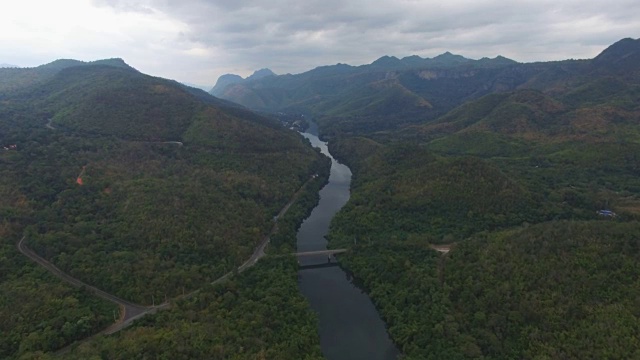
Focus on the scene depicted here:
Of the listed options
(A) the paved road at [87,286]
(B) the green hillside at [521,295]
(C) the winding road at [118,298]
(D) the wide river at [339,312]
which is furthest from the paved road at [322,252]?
(A) the paved road at [87,286]

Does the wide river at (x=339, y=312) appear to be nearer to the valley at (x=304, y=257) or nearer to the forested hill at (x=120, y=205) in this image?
the valley at (x=304, y=257)

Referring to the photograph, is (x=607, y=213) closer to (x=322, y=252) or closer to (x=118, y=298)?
(x=322, y=252)

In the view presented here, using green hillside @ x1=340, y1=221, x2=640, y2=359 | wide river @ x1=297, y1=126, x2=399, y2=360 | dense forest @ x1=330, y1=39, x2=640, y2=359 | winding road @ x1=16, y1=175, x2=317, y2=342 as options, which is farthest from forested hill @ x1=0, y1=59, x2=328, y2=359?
green hillside @ x1=340, y1=221, x2=640, y2=359

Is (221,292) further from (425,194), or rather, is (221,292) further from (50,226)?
(425,194)

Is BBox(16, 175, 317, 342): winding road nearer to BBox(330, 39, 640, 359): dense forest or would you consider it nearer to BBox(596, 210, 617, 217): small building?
BBox(330, 39, 640, 359): dense forest

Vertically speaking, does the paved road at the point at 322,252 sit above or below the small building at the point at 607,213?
below

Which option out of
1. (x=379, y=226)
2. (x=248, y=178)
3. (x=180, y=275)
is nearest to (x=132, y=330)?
(x=180, y=275)
